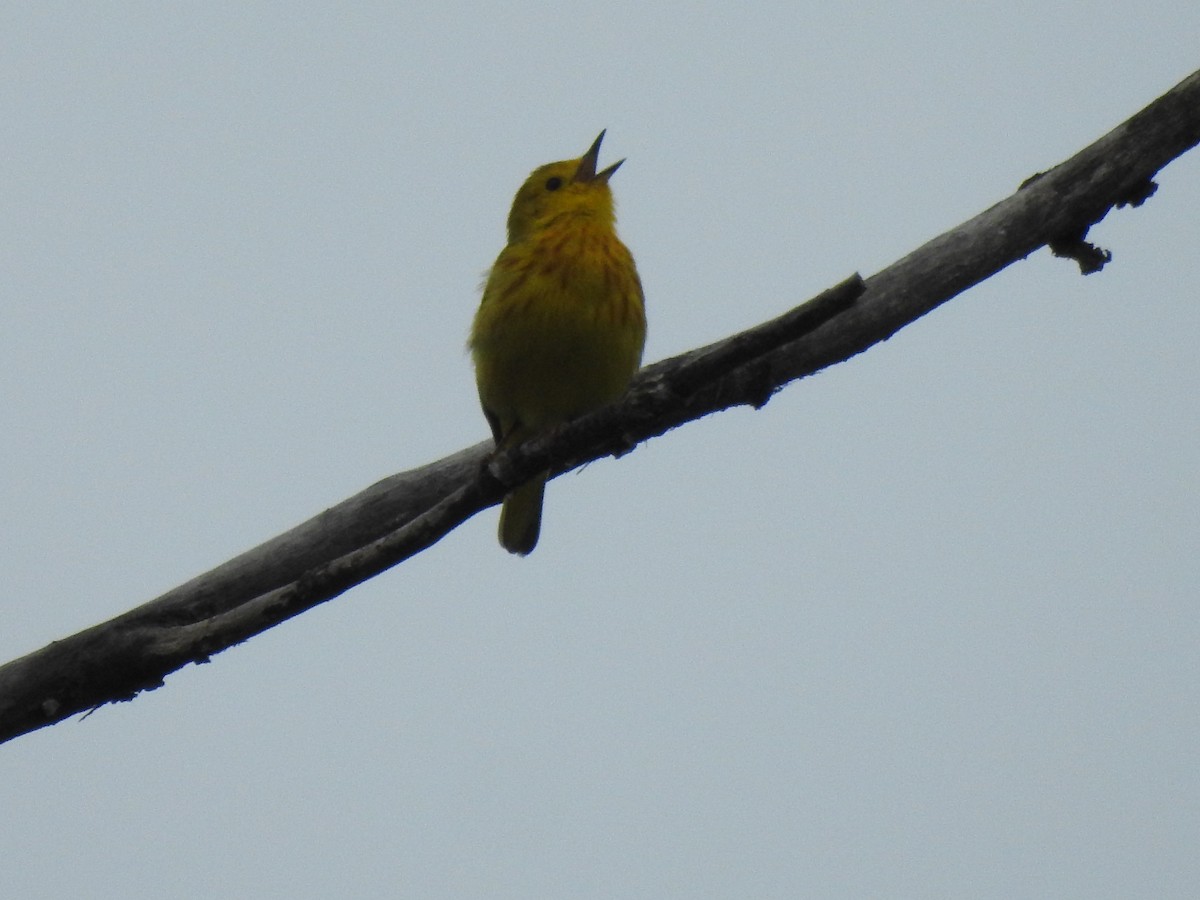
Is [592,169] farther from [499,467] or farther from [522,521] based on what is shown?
[499,467]

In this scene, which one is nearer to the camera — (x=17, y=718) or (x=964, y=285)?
(x=17, y=718)

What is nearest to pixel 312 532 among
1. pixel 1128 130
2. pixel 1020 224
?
pixel 1020 224

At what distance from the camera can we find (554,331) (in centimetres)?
448

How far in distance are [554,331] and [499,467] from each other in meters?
1.31

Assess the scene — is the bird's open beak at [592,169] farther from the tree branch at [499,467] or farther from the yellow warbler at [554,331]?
the tree branch at [499,467]

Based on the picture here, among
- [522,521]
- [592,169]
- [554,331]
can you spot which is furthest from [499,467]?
[592,169]

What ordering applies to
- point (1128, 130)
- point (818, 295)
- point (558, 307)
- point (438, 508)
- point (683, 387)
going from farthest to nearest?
point (558, 307) → point (1128, 130) → point (438, 508) → point (683, 387) → point (818, 295)

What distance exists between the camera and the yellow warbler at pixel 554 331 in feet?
14.8

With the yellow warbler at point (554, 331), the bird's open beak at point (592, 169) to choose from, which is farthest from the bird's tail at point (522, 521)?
the bird's open beak at point (592, 169)

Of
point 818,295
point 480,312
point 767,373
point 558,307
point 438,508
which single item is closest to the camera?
point 818,295

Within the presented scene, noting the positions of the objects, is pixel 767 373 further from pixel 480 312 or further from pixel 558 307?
pixel 480 312

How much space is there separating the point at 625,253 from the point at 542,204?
0.66 metres

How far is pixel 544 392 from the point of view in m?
4.61

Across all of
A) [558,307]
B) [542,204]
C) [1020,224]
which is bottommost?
[1020,224]
